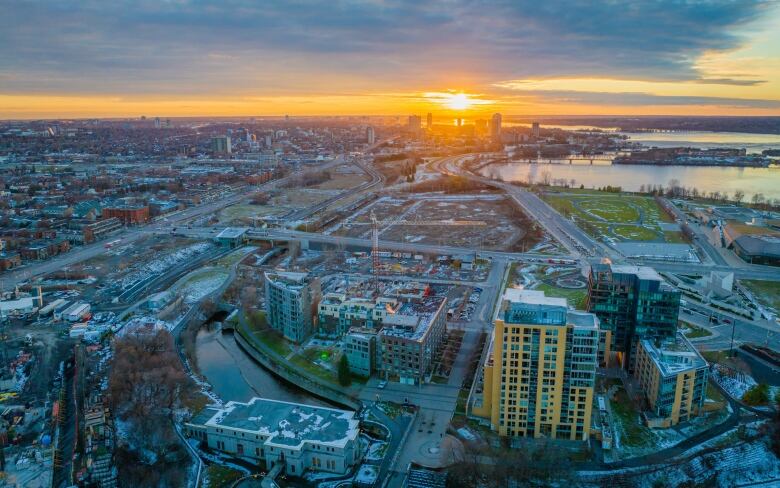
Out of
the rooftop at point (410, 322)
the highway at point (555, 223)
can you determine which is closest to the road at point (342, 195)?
the highway at point (555, 223)

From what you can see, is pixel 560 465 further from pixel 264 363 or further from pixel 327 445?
pixel 264 363

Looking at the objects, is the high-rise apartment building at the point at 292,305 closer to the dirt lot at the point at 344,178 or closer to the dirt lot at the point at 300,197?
the dirt lot at the point at 300,197

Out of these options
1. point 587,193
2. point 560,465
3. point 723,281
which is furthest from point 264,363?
point 587,193

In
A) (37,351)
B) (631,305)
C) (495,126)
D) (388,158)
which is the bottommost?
(37,351)

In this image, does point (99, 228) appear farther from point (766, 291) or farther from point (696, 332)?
point (766, 291)

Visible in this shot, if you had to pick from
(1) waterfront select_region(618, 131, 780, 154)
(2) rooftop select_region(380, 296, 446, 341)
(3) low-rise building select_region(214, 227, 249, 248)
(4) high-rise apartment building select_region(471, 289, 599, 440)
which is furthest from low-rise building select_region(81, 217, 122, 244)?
(1) waterfront select_region(618, 131, 780, 154)

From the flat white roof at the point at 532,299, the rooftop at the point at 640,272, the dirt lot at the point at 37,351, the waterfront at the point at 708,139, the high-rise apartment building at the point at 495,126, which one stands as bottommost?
the dirt lot at the point at 37,351

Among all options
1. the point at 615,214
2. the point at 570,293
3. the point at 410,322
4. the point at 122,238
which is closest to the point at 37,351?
the point at 410,322
